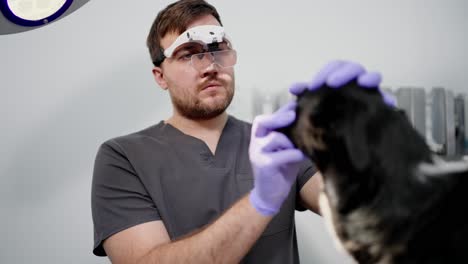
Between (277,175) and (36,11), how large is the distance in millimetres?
949

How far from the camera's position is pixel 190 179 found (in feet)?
3.58

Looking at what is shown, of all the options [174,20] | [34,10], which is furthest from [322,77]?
[34,10]

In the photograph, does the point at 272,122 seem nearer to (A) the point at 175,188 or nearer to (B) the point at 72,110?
(A) the point at 175,188

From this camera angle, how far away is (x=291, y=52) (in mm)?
1606

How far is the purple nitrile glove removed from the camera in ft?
2.23

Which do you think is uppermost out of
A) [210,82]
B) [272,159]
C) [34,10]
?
[34,10]

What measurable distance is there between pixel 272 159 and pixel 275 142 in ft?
0.11

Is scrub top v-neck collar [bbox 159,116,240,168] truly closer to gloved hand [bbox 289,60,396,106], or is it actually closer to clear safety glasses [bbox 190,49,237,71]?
clear safety glasses [bbox 190,49,237,71]

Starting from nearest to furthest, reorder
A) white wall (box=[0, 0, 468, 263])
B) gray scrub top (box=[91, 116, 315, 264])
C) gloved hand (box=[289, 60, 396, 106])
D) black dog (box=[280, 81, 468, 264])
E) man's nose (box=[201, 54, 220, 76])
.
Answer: black dog (box=[280, 81, 468, 264])
gloved hand (box=[289, 60, 396, 106])
gray scrub top (box=[91, 116, 315, 264])
man's nose (box=[201, 54, 220, 76])
white wall (box=[0, 0, 468, 263])

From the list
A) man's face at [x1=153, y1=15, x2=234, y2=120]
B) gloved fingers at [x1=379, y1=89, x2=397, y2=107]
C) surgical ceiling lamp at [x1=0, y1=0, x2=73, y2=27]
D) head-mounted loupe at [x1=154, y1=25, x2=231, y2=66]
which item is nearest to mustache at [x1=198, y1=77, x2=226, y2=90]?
man's face at [x1=153, y1=15, x2=234, y2=120]

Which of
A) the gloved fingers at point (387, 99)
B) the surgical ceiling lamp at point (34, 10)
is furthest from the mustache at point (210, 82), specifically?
the gloved fingers at point (387, 99)

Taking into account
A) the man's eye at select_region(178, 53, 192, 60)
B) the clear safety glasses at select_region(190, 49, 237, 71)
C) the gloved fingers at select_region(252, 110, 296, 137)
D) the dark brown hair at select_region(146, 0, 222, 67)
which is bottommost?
the gloved fingers at select_region(252, 110, 296, 137)

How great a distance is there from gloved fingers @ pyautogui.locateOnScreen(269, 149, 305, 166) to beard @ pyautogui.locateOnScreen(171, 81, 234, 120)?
0.48 meters

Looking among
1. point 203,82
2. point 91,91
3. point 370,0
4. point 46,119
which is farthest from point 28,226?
point 370,0
